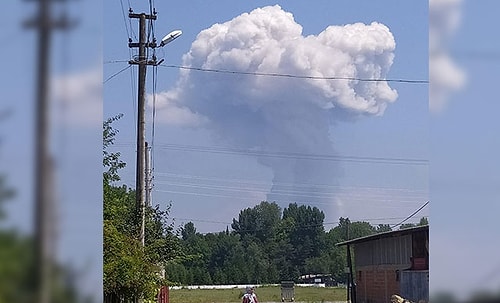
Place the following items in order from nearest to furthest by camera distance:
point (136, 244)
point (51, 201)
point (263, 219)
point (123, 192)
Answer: point (51, 201)
point (136, 244)
point (123, 192)
point (263, 219)

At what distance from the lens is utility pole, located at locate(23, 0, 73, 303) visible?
6.44 ft

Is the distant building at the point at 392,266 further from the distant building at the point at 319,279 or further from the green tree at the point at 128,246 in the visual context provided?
the distant building at the point at 319,279

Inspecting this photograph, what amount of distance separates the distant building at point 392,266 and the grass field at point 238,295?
197 inches

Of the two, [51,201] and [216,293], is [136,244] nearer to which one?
[51,201]

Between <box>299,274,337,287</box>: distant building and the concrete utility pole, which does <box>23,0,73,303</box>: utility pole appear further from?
<box>299,274,337,287</box>: distant building

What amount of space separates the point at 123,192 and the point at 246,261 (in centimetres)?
2348

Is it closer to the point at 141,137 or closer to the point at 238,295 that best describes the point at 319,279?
the point at 238,295

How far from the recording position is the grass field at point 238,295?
2419cm

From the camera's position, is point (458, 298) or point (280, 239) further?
point (280, 239)

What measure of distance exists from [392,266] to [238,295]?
1192 centimetres

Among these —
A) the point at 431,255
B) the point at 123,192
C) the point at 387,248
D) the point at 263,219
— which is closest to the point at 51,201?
the point at 431,255

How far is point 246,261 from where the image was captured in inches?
1313

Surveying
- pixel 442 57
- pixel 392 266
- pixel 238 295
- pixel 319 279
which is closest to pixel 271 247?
pixel 319 279

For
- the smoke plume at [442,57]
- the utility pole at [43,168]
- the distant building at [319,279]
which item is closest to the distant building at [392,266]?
the smoke plume at [442,57]
